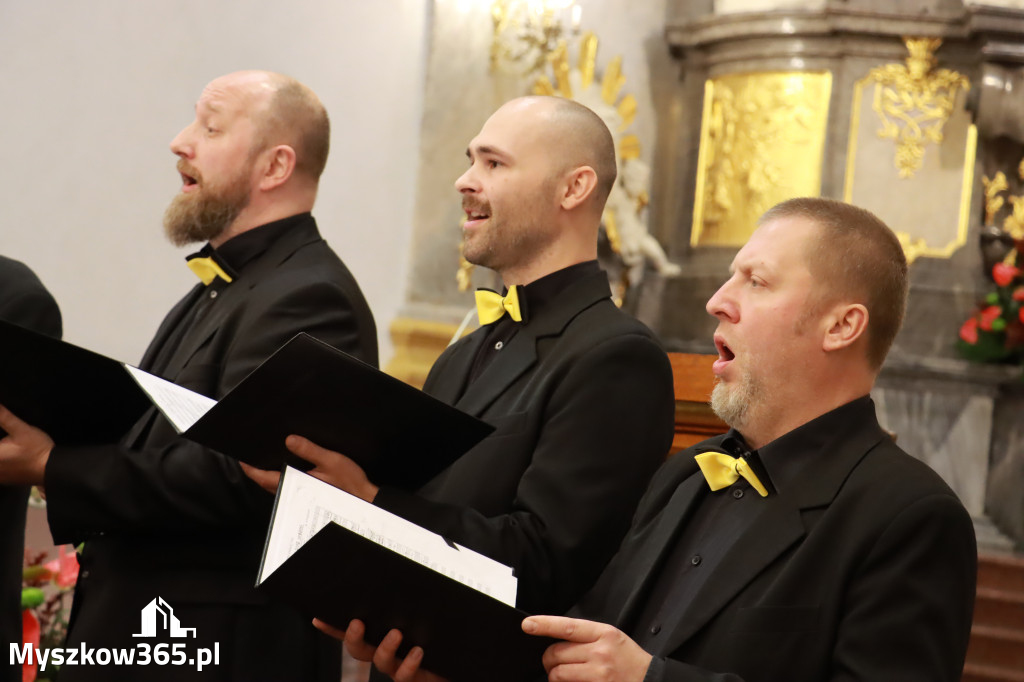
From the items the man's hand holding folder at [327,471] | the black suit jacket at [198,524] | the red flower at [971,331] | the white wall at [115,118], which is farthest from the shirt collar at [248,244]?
the red flower at [971,331]

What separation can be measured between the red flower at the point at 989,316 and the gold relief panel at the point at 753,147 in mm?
1337

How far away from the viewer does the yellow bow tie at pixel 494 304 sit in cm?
279

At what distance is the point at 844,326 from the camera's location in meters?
2.24

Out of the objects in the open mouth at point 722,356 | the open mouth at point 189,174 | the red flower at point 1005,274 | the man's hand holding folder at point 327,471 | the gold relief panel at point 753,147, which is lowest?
the man's hand holding folder at point 327,471

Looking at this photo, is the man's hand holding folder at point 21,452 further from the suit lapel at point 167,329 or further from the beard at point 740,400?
the beard at point 740,400

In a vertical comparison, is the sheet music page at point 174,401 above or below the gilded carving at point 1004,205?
below

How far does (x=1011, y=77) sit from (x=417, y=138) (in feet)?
12.5

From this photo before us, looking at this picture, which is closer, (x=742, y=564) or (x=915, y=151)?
(x=742, y=564)

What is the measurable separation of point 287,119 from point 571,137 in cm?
87

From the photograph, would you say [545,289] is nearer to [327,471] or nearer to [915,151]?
[327,471]

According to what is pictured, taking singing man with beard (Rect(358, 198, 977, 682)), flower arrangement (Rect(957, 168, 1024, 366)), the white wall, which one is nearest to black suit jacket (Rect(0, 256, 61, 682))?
singing man with beard (Rect(358, 198, 977, 682))

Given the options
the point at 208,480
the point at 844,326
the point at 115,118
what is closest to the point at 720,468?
the point at 844,326

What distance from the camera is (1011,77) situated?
7832 millimetres

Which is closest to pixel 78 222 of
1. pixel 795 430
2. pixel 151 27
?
pixel 151 27
